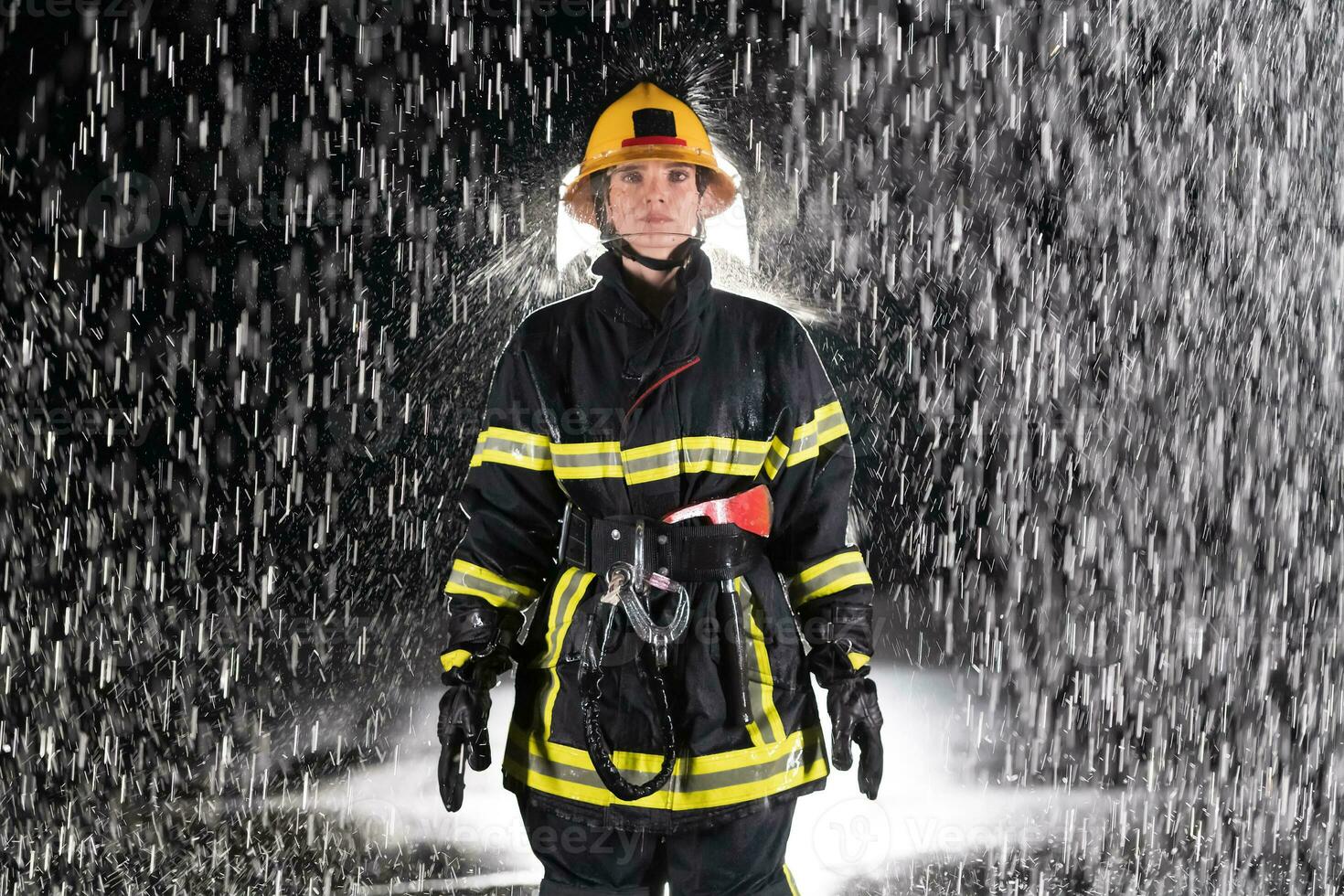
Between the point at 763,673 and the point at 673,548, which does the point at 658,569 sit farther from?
the point at 763,673

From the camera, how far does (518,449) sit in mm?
1938

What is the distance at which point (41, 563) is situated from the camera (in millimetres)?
4551

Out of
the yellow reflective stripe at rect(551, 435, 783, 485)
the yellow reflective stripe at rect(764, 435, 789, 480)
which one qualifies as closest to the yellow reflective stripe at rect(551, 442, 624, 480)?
the yellow reflective stripe at rect(551, 435, 783, 485)

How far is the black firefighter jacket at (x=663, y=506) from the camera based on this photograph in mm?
1801

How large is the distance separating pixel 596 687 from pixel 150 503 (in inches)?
141

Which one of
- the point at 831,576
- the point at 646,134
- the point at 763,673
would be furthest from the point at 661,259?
the point at 763,673

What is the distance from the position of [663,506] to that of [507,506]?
0.31m

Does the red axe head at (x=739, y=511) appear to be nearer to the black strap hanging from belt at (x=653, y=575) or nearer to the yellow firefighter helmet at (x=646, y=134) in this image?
the black strap hanging from belt at (x=653, y=575)

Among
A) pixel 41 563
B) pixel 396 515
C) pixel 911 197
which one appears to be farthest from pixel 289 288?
pixel 911 197

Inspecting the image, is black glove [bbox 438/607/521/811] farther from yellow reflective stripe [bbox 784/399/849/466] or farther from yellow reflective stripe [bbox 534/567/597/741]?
yellow reflective stripe [bbox 784/399/849/466]

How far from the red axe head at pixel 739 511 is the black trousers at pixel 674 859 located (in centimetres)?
50

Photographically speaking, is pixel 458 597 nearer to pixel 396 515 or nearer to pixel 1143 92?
pixel 396 515

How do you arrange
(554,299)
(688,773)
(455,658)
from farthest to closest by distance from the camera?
(554,299)
(455,658)
(688,773)

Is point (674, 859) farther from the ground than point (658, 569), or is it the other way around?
point (658, 569)
